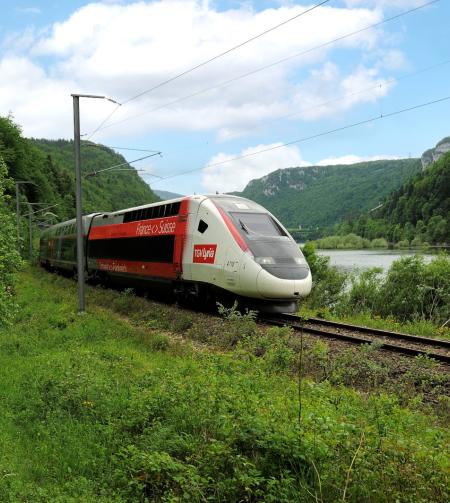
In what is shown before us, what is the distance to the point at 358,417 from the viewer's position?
5309 millimetres

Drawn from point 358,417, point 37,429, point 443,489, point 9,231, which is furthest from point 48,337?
point 443,489

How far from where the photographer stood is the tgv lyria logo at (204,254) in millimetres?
14320

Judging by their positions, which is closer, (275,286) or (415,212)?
(275,286)

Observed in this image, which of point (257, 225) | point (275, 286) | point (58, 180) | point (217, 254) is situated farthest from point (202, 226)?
point (58, 180)

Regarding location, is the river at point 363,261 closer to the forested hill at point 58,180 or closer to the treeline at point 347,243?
the treeline at point 347,243

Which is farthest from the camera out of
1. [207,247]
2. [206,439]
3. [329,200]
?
[329,200]

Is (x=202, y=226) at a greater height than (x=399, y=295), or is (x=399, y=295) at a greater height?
(x=202, y=226)

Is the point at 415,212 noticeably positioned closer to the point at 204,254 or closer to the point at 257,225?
the point at 257,225

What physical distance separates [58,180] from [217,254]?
8250 cm

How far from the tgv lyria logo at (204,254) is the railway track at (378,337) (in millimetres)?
2116

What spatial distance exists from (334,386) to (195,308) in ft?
29.9

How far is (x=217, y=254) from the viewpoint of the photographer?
14.1 meters

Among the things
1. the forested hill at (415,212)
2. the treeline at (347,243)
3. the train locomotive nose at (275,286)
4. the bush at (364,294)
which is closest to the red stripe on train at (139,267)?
the train locomotive nose at (275,286)

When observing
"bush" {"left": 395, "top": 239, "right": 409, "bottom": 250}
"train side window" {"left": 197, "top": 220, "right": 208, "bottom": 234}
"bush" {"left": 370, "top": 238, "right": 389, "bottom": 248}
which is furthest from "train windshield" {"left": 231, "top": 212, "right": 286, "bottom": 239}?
"bush" {"left": 395, "top": 239, "right": 409, "bottom": 250}
